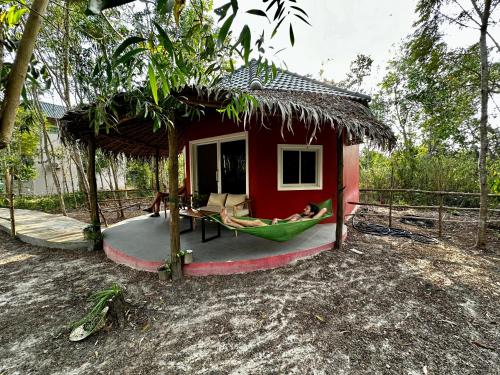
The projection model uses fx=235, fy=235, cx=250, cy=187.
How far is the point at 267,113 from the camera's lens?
3.07 m

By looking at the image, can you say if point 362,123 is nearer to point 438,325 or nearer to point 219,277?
point 438,325

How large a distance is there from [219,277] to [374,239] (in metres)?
2.96

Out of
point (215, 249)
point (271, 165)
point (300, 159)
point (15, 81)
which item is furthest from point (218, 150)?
point (15, 81)

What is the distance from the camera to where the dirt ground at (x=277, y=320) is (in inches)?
64.6

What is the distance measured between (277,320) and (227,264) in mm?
1012

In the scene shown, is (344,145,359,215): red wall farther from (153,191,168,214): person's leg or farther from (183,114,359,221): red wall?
(153,191,168,214): person's leg

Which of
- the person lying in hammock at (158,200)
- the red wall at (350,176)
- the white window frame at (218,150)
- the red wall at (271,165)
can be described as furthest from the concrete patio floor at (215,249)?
the red wall at (350,176)

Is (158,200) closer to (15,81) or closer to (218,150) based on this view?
(218,150)

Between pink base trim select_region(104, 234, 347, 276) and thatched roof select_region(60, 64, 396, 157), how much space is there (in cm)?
169

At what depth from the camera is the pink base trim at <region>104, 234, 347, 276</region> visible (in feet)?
9.42

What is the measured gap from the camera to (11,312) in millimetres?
2344

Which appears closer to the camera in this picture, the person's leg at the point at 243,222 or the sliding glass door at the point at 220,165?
the person's leg at the point at 243,222

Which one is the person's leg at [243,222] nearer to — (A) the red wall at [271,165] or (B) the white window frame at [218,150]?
(A) the red wall at [271,165]

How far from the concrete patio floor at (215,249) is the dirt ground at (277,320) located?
134 mm
